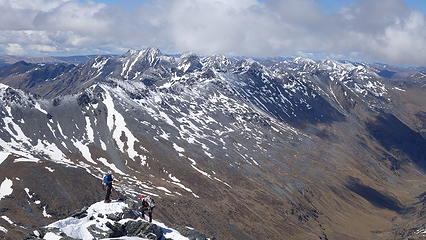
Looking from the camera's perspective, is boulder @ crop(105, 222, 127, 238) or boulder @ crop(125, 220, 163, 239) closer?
boulder @ crop(105, 222, 127, 238)

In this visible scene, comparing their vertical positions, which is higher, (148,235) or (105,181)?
(105,181)

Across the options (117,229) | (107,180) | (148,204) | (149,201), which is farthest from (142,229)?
(107,180)

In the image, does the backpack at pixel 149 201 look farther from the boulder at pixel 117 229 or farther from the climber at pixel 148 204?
the boulder at pixel 117 229

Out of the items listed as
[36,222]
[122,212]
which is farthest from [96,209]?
[36,222]

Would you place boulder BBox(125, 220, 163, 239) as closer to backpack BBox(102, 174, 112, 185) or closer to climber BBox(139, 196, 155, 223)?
climber BBox(139, 196, 155, 223)

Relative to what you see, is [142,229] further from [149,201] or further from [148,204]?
[149,201]

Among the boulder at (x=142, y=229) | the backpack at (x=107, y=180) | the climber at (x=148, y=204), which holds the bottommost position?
the boulder at (x=142, y=229)

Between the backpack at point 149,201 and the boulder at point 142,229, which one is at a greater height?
the backpack at point 149,201

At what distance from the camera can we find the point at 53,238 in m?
60.4

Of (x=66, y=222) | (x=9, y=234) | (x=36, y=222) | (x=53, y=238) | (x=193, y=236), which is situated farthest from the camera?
(x=36, y=222)

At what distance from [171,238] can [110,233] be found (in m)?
10.8

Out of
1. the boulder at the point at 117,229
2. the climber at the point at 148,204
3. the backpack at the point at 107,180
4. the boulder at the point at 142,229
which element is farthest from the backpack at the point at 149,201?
the backpack at the point at 107,180

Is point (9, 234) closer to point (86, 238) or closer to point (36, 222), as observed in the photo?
point (36, 222)

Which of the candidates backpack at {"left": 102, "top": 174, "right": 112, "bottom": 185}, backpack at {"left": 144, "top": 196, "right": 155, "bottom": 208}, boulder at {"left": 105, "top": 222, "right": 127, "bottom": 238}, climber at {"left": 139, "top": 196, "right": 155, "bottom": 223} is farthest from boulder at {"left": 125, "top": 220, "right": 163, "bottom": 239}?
backpack at {"left": 102, "top": 174, "right": 112, "bottom": 185}
